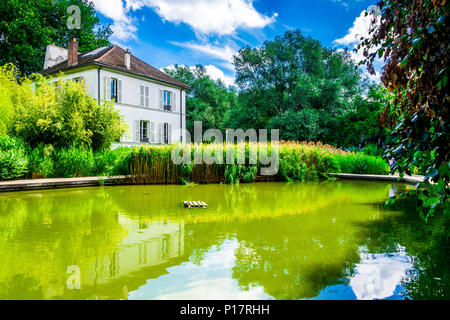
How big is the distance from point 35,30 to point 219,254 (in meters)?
28.8

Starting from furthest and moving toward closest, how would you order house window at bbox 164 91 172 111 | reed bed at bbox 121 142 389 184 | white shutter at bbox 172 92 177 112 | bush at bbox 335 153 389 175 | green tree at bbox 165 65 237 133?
green tree at bbox 165 65 237 133 → white shutter at bbox 172 92 177 112 → house window at bbox 164 91 172 111 → bush at bbox 335 153 389 175 → reed bed at bbox 121 142 389 184

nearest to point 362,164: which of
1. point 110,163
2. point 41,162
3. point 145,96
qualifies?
point 110,163

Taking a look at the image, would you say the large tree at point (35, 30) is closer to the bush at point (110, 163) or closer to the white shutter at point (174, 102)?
the white shutter at point (174, 102)

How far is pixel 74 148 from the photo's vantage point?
1073cm

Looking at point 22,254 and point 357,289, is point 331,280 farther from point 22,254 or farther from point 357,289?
point 22,254

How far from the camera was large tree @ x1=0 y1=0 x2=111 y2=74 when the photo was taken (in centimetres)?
2395

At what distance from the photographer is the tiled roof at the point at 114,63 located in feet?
63.0

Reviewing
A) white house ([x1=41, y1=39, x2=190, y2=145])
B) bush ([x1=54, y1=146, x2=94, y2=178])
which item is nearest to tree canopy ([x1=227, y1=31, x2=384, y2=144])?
white house ([x1=41, y1=39, x2=190, y2=145])

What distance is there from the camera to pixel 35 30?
2481 cm

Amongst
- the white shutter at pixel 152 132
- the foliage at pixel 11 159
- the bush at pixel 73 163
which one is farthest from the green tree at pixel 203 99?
the foliage at pixel 11 159

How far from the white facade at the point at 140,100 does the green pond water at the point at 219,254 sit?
14562 millimetres

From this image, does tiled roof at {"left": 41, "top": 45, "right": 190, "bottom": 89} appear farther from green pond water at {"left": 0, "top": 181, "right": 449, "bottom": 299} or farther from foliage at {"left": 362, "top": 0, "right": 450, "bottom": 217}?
foliage at {"left": 362, "top": 0, "right": 450, "bottom": 217}

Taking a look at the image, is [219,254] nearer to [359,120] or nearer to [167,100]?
[167,100]

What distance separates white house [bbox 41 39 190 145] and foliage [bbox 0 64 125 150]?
20.1 feet
